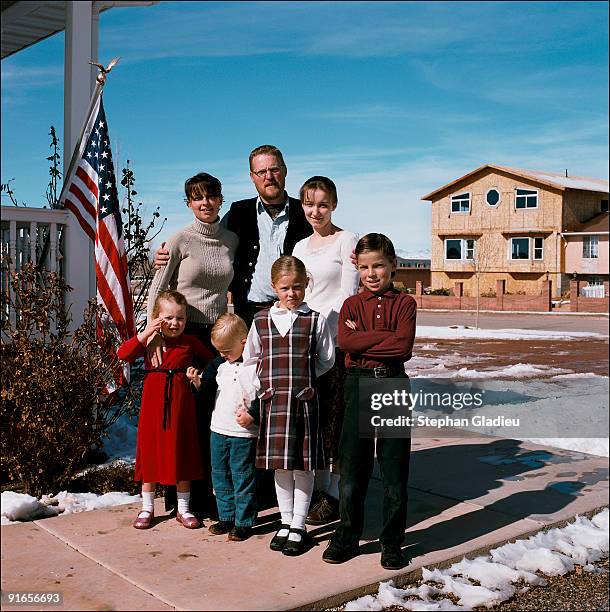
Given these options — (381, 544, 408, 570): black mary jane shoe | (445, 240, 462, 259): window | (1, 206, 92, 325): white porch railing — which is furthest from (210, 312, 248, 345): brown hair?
(445, 240, 462, 259): window

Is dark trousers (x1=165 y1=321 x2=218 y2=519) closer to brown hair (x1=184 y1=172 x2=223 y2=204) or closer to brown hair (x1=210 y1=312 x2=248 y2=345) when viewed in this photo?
brown hair (x1=210 y1=312 x2=248 y2=345)

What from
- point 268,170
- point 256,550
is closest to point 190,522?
point 256,550

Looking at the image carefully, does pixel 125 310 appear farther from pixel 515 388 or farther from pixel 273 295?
pixel 515 388

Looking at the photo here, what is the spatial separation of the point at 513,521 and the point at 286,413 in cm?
147

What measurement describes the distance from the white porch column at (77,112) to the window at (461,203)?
2784 cm

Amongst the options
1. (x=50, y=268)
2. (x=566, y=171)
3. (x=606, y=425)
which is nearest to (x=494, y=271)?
(x=566, y=171)

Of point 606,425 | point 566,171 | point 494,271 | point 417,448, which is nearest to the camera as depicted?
point 417,448

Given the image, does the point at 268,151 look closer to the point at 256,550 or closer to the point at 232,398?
the point at 232,398

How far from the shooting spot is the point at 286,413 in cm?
371

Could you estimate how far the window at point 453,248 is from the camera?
34625 millimetres

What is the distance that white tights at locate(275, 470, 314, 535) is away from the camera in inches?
148

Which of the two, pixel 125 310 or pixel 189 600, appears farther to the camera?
pixel 125 310

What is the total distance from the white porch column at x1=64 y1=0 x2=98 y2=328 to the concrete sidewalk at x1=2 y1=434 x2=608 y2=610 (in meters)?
1.97

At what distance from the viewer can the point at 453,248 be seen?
1374 inches
